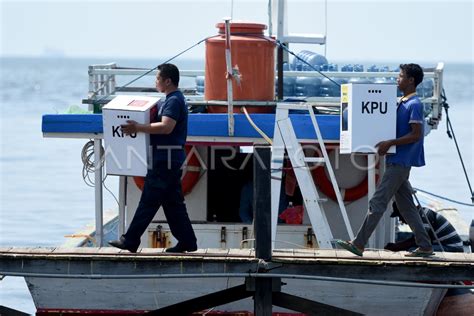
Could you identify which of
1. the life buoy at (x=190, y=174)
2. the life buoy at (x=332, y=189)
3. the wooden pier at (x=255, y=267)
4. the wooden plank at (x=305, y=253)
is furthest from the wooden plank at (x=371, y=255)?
the life buoy at (x=190, y=174)

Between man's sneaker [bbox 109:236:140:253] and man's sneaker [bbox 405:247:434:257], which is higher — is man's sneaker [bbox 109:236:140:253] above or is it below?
above

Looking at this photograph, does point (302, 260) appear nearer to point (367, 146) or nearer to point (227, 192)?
point (367, 146)

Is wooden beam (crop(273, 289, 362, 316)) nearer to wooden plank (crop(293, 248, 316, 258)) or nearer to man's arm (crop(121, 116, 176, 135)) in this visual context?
wooden plank (crop(293, 248, 316, 258))

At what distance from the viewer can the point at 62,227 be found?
23797 millimetres

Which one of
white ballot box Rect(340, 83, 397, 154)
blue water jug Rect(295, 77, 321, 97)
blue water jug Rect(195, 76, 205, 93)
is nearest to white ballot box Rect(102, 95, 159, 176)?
white ballot box Rect(340, 83, 397, 154)

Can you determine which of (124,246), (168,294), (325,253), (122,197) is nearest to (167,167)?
(124,246)

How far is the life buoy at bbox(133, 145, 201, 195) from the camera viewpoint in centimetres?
1198

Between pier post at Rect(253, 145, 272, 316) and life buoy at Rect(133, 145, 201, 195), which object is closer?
pier post at Rect(253, 145, 272, 316)

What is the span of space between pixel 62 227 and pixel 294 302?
1458 cm

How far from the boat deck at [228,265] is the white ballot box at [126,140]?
78cm

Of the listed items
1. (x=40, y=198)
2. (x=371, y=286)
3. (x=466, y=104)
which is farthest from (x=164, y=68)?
(x=466, y=104)

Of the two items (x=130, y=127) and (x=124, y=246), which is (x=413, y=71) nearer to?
(x=130, y=127)

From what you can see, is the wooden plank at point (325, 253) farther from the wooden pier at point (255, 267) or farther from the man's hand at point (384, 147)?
the man's hand at point (384, 147)

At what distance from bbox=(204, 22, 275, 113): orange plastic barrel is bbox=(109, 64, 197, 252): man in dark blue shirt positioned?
5.87ft
